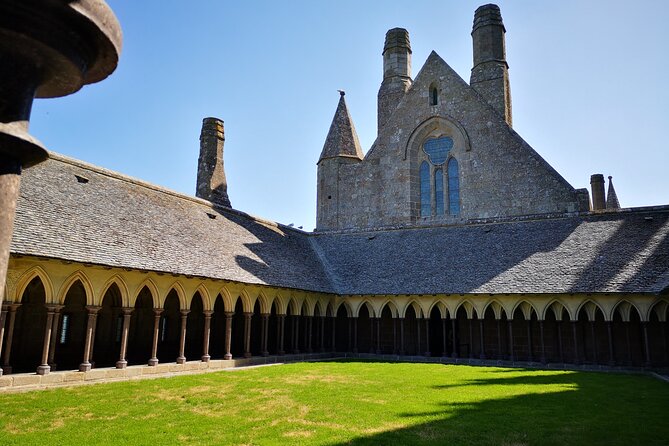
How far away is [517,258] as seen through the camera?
24.3m

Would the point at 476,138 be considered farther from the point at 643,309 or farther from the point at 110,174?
the point at 110,174

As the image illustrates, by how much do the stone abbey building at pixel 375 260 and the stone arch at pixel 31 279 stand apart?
44 millimetres

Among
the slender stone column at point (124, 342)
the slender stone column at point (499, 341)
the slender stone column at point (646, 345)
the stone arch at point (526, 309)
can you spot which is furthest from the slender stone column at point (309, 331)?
the slender stone column at point (646, 345)

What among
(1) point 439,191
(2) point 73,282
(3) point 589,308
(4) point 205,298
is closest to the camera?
(2) point 73,282

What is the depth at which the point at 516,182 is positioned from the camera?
2952 centimetres

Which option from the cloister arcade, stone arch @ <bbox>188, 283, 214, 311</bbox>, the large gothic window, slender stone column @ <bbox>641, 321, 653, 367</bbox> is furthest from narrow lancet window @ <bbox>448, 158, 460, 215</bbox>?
stone arch @ <bbox>188, 283, 214, 311</bbox>

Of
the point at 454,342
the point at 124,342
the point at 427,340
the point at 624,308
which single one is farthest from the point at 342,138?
the point at 124,342

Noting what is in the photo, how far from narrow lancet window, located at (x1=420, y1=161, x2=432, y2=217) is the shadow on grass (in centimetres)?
1793

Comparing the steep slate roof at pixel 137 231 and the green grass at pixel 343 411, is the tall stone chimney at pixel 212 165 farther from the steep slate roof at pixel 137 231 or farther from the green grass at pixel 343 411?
the green grass at pixel 343 411

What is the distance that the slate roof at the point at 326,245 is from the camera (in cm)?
1623

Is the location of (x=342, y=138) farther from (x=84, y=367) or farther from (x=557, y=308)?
(x=84, y=367)

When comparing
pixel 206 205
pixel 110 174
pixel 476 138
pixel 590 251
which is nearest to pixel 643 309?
pixel 590 251

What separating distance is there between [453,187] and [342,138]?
8.33 metres

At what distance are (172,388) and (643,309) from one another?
16.6 m
